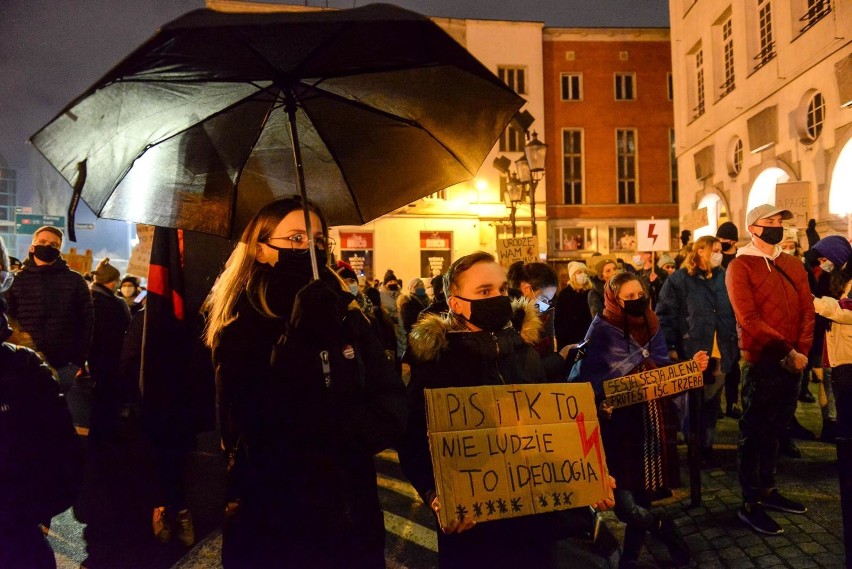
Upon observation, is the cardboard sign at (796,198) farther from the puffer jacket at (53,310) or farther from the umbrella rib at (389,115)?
the puffer jacket at (53,310)

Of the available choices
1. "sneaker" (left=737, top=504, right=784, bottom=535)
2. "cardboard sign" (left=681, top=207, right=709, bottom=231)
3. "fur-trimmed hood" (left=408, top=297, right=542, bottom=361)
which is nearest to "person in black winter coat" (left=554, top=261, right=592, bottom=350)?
"sneaker" (left=737, top=504, right=784, bottom=535)

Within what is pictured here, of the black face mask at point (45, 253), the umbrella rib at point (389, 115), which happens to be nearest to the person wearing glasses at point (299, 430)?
the umbrella rib at point (389, 115)

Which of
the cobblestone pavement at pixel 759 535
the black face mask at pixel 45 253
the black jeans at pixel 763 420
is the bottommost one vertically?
the cobblestone pavement at pixel 759 535

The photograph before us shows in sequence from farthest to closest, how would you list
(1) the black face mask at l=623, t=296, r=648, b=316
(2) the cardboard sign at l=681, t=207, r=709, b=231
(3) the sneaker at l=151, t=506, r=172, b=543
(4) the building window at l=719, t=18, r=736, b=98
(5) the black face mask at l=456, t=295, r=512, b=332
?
(4) the building window at l=719, t=18, r=736, b=98 < (2) the cardboard sign at l=681, t=207, r=709, b=231 < (3) the sneaker at l=151, t=506, r=172, b=543 < (1) the black face mask at l=623, t=296, r=648, b=316 < (5) the black face mask at l=456, t=295, r=512, b=332

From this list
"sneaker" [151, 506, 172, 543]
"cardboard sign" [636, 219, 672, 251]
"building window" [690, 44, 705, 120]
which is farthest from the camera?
"building window" [690, 44, 705, 120]

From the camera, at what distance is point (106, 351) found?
6.59 meters

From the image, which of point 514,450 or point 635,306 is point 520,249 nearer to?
point 635,306

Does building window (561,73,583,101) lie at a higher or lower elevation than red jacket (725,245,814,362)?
higher

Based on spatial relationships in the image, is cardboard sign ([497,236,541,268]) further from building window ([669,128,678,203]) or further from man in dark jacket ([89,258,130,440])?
building window ([669,128,678,203])

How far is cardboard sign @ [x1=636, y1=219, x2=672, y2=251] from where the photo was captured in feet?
39.1

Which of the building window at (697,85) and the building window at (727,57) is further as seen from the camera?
the building window at (697,85)

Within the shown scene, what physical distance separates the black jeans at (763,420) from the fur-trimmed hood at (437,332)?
2.26 metres

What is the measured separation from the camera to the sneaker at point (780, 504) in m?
4.09

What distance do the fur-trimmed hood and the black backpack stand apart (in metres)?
1.32
